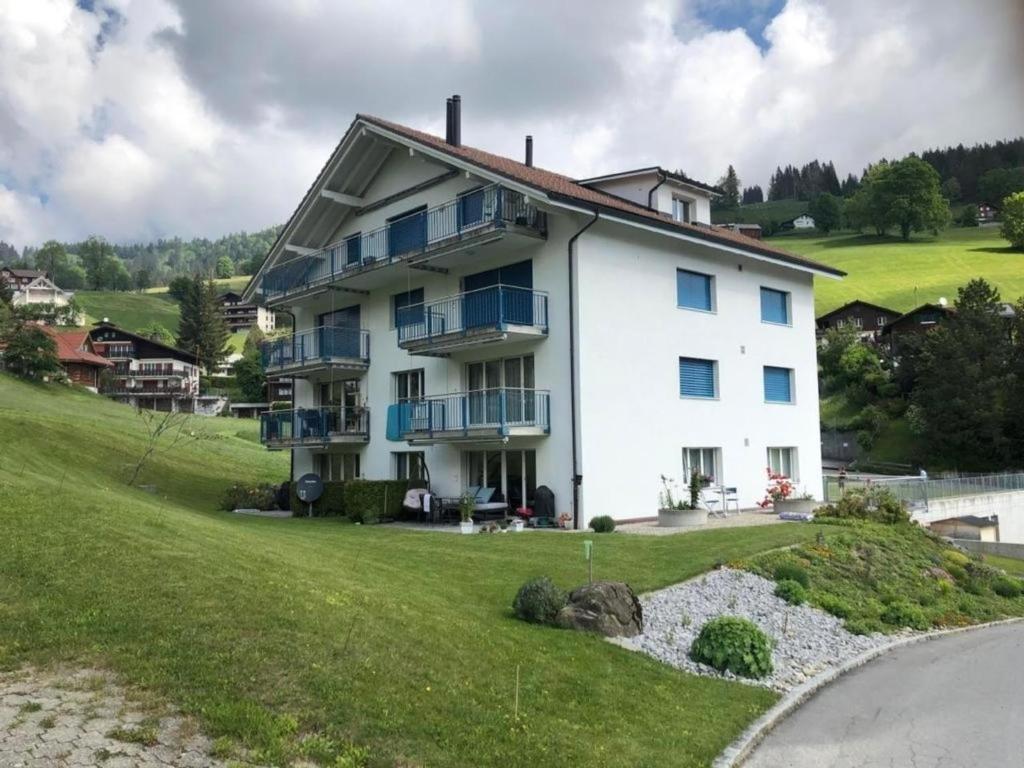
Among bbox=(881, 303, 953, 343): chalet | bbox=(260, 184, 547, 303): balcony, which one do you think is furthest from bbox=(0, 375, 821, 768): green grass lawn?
bbox=(881, 303, 953, 343): chalet

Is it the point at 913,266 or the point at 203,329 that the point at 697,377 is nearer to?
the point at 913,266

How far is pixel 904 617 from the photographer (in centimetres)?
1412

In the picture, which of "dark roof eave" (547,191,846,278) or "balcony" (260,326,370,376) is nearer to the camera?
"dark roof eave" (547,191,846,278)

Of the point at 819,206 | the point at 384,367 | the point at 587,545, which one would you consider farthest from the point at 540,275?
the point at 819,206

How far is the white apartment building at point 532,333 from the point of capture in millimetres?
22234

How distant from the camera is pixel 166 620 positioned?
750 centimetres

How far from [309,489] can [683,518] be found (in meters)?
12.6

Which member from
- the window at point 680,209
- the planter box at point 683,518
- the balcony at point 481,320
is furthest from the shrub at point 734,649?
the window at point 680,209

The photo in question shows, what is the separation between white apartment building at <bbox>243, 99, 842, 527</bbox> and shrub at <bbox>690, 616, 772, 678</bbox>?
36.9 ft

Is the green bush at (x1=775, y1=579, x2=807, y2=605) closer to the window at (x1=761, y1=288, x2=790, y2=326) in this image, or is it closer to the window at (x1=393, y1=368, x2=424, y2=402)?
the window at (x1=393, y1=368, x2=424, y2=402)

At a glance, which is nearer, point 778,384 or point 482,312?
point 482,312

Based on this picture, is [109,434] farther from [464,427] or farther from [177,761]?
[177,761]

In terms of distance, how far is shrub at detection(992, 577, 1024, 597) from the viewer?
1753 cm

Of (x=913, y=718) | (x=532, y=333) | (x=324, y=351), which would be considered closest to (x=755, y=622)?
(x=913, y=718)
